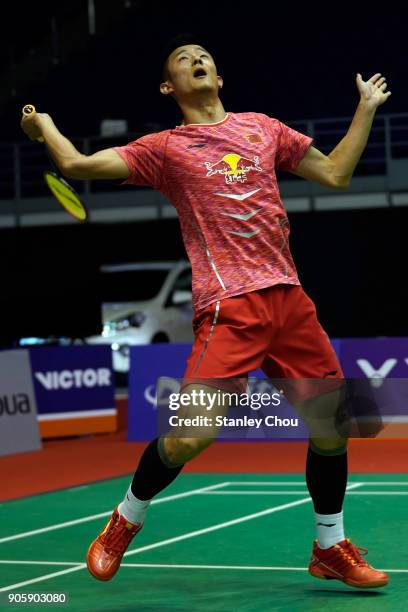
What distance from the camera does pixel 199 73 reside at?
15.6 feet

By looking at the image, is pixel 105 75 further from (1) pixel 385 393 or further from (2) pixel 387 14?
(1) pixel 385 393

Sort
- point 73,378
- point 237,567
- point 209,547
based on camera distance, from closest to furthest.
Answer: point 237,567
point 209,547
point 73,378

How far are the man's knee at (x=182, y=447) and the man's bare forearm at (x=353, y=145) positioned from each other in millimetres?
1134

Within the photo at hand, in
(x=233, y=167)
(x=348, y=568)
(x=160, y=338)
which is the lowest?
(x=160, y=338)

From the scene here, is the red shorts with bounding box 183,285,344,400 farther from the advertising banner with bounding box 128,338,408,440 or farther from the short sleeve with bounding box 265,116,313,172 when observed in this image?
the advertising banner with bounding box 128,338,408,440

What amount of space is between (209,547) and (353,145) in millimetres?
2173

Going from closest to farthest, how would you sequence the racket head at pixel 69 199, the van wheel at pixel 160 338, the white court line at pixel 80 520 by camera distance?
the racket head at pixel 69 199
the white court line at pixel 80 520
the van wheel at pixel 160 338

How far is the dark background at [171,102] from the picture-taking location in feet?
59.1

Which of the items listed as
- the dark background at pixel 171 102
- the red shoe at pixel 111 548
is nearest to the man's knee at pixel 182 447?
the red shoe at pixel 111 548

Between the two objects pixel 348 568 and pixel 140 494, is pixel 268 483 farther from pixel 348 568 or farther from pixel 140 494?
pixel 140 494

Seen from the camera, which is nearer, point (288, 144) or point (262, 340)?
point (262, 340)

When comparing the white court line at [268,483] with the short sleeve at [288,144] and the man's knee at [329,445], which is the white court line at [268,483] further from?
the short sleeve at [288,144]

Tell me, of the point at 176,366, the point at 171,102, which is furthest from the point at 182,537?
the point at 171,102

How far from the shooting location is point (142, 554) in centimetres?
583
